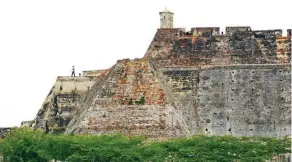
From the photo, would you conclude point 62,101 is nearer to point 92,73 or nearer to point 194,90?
point 92,73

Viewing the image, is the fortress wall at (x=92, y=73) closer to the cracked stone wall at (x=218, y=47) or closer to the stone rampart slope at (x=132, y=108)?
the cracked stone wall at (x=218, y=47)

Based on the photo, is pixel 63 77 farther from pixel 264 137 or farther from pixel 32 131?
pixel 264 137

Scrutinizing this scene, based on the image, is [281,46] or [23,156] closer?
[23,156]

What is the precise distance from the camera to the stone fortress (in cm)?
7700

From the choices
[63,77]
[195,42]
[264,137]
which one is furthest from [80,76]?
[264,137]

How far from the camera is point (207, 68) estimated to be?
82875 mm

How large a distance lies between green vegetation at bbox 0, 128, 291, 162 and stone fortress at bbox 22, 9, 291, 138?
119 inches

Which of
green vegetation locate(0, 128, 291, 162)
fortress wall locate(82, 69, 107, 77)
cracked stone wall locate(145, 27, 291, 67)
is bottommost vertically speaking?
green vegetation locate(0, 128, 291, 162)

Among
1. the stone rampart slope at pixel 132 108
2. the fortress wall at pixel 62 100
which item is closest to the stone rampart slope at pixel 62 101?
the fortress wall at pixel 62 100

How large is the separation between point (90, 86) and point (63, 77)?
5.67 ft

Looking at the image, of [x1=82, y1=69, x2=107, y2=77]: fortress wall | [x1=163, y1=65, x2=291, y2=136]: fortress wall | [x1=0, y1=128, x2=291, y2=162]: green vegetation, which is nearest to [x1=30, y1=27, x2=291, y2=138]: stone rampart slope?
[x1=163, y1=65, x2=291, y2=136]: fortress wall

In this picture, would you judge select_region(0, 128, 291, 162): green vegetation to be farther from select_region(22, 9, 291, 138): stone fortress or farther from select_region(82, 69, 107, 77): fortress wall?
select_region(82, 69, 107, 77): fortress wall

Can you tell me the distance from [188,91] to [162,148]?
427 inches

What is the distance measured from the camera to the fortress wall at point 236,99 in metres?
80.1
